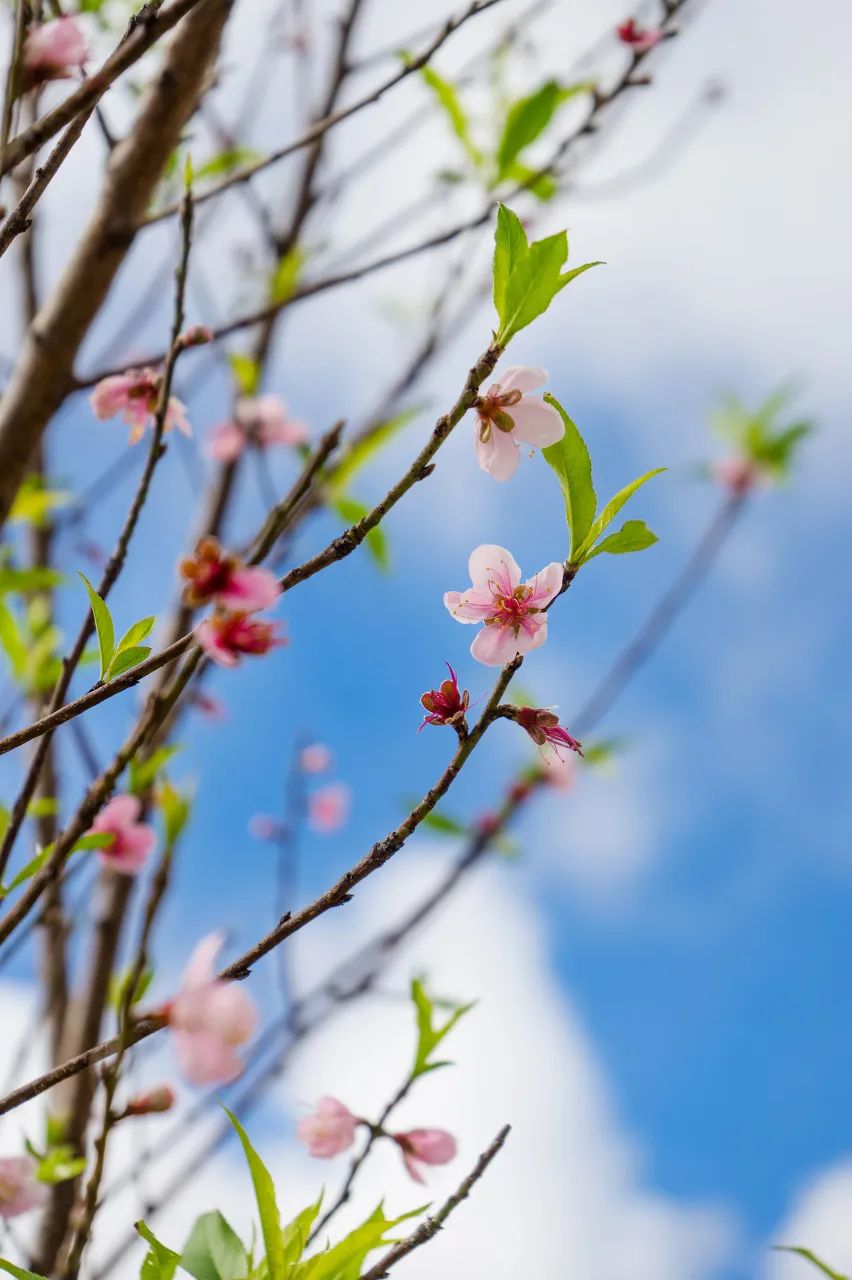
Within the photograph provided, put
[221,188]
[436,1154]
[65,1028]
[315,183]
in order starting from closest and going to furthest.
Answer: [436,1154] → [221,188] → [65,1028] → [315,183]

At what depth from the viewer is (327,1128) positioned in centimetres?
119

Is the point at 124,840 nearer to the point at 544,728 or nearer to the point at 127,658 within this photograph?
the point at 127,658

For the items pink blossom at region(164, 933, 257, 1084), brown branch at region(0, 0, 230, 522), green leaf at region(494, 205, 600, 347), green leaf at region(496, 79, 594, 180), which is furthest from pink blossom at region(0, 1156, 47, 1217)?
green leaf at region(496, 79, 594, 180)

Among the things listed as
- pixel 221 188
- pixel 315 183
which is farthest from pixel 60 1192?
pixel 315 183

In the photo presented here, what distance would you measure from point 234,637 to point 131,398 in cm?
62

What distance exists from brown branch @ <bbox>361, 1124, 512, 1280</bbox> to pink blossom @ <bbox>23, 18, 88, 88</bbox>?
3.36ft

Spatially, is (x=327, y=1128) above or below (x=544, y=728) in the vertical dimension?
below

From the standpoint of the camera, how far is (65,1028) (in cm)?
236

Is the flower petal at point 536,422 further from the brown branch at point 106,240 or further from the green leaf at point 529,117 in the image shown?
the green leaf at point 529,117

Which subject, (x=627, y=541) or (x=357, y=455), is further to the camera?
(x=357, y=455)

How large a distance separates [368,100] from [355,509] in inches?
39.8

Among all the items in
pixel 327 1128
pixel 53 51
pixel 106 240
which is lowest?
pixel 327 1128

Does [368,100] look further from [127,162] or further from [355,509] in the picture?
[355,509]

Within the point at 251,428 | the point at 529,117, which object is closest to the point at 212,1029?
the point at 529,117
